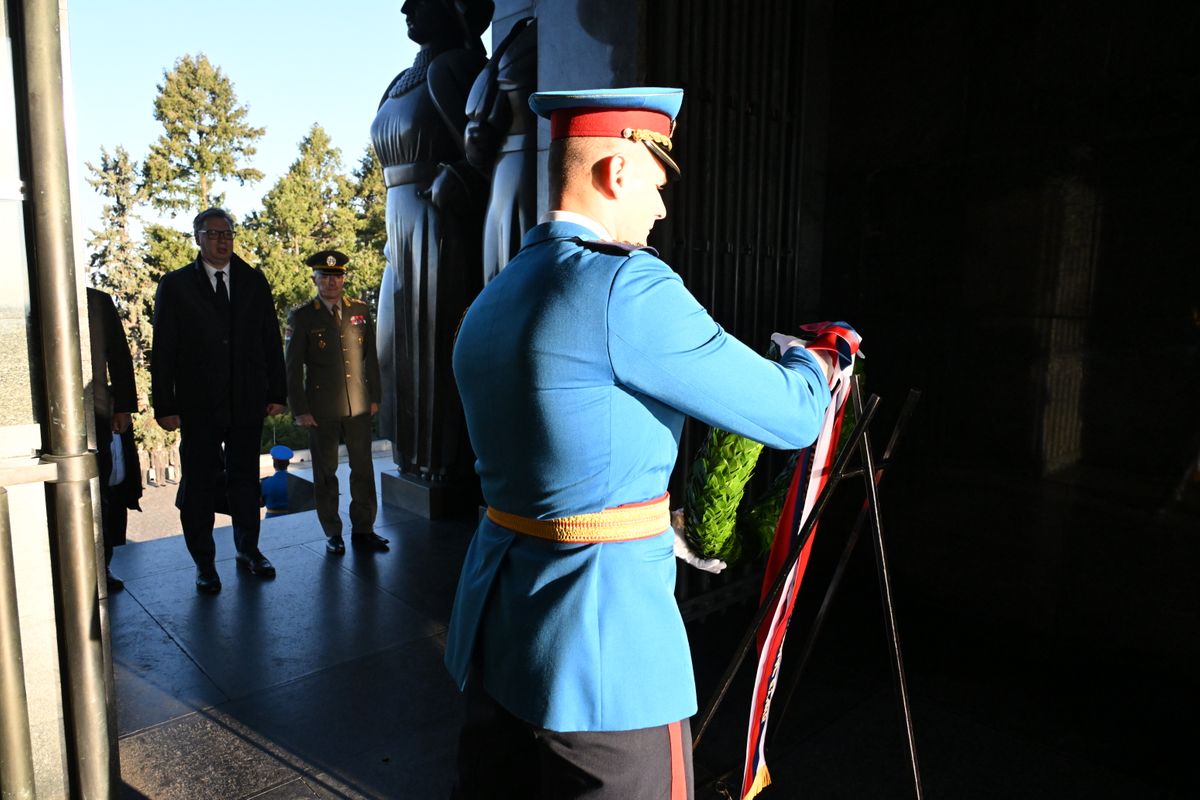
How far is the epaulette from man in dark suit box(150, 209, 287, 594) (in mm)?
3436

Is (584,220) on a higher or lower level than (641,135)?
lower

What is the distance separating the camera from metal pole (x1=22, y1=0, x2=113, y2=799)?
1.71 m

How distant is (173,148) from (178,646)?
26474 millimetres

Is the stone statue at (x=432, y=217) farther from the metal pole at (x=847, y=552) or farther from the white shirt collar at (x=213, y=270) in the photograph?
the metal pole at (x=847, y=552)

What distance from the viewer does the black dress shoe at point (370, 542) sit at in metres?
5.23

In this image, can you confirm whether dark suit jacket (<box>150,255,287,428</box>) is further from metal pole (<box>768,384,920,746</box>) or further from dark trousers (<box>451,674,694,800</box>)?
dark trousers (<box>451,674,694,800</box>)

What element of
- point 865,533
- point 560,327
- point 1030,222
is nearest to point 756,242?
point 1030,222

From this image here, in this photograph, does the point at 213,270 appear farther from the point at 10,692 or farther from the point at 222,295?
the point at 10,692

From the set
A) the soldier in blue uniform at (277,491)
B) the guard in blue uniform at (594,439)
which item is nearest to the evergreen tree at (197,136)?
the soldier in blue uniform at (277,491)

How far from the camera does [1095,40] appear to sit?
3.20 metres

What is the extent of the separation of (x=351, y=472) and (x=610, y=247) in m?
4.09

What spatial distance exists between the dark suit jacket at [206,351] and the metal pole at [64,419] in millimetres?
2772

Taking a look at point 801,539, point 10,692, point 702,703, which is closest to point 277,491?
point 702,703

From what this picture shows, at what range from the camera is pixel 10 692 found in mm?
1784
